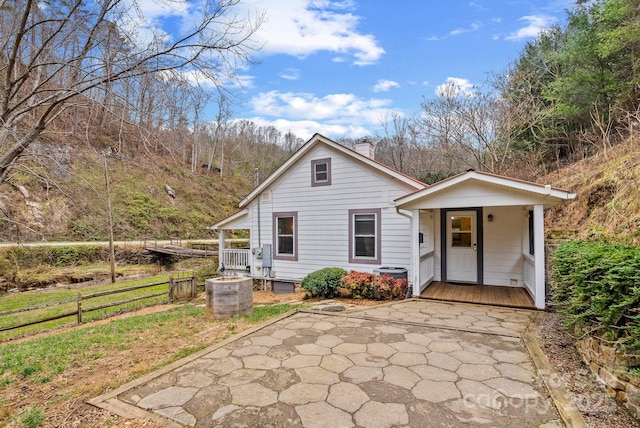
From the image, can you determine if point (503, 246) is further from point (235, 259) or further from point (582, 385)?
point (235, 259)

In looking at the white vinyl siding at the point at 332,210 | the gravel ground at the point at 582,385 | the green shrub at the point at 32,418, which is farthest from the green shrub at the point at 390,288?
the green shrub at the point at 32,418

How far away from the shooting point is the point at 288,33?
4539 mm

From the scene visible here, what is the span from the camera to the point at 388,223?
8984 mm

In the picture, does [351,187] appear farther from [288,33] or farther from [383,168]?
[288,33]

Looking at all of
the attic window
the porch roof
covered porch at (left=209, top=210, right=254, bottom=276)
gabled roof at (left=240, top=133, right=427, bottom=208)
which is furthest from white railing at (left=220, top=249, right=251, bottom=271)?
the attic window

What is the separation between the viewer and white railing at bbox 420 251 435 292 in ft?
24.6

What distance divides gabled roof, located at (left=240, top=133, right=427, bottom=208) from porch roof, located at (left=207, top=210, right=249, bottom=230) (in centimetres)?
35

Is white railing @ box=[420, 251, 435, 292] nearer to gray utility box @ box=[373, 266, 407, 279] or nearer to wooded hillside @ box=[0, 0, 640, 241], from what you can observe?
gray utility box @ box=[373, 266, 407, 279]

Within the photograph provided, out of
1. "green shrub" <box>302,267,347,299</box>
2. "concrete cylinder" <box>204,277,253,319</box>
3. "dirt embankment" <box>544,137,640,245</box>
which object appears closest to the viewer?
"dirt embankment" <box>544,137,640,245</box>

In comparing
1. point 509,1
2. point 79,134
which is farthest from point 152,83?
point 509,1

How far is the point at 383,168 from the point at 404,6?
5565 mm

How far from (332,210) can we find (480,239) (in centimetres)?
427

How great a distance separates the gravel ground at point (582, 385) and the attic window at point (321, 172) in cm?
687

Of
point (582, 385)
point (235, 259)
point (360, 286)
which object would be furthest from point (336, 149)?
point (582, 385)
